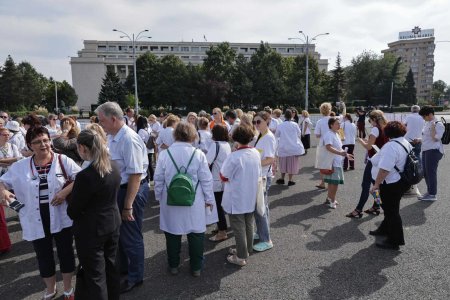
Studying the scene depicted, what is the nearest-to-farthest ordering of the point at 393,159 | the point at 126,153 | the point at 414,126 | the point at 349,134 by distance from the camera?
the point at 126,153 < the point at 393,159 < the point at 414,126 < the point at 349,134

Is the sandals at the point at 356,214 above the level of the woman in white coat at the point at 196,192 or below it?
below

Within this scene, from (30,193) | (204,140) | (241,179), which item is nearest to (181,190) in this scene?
(241,179)

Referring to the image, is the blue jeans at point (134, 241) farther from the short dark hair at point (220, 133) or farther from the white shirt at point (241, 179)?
the short dark hair at point (220, 133)

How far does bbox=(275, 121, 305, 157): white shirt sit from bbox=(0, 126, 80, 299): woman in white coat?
18.3ft

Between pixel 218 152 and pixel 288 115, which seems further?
pixel 288 115

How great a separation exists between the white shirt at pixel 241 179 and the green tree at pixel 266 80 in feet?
158

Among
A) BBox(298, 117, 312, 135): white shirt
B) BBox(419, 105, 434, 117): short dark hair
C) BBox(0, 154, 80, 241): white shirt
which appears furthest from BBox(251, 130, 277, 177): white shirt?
BBox(298, 117, 312, 135): white shirt

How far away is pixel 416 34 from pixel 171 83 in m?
110

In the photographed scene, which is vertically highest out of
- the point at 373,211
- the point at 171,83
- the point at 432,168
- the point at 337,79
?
the point at 337,79

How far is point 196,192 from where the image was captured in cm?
361

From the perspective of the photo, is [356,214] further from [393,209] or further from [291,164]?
[291,164]

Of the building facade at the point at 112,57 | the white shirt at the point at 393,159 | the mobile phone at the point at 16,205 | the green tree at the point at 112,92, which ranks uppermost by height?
the building facade at the point at 112,57

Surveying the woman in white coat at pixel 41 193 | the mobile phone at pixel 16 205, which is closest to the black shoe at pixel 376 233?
the woman in white coat at pixel 41 193

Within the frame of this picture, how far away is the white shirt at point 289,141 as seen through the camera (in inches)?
307
